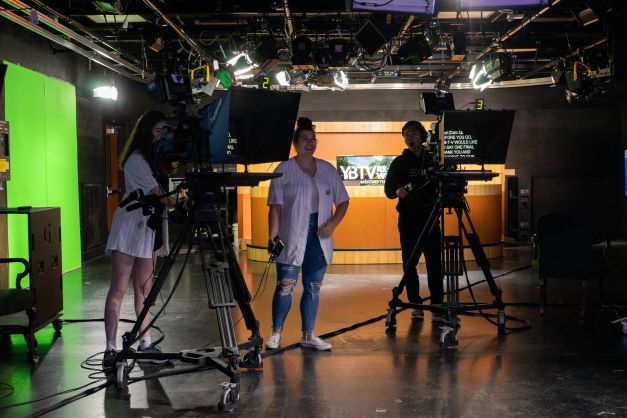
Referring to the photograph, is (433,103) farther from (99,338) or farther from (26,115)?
(26,115)

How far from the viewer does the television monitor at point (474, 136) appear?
5.82 m

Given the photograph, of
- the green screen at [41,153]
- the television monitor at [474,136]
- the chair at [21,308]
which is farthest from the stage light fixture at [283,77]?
the chair at [21,308]

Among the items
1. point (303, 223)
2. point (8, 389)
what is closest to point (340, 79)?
point (303, 223)

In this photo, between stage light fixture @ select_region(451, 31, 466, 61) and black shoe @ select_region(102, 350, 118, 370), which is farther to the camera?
stage light fixture @ select_region(451, 31, 466, 61)

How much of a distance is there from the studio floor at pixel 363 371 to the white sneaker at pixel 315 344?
0.20 ft

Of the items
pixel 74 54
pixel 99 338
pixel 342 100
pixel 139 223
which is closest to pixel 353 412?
pixel 139 223

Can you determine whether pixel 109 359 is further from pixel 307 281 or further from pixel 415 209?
pixel 415 209

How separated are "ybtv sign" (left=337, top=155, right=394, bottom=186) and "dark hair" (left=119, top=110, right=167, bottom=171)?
269 inches

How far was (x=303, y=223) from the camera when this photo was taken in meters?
5.38

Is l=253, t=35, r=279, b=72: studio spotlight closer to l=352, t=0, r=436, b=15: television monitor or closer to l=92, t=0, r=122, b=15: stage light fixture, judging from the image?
l=92, t=0, r=122, b=15: stage light fixture

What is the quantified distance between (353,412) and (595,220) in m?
13.3

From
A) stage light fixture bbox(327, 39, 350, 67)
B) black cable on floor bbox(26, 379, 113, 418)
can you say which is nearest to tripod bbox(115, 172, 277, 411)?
black cable on floor bbox(26, 379, 113, 418)

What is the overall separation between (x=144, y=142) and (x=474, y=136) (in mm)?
2583

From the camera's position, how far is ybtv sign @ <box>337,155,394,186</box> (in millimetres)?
11633
